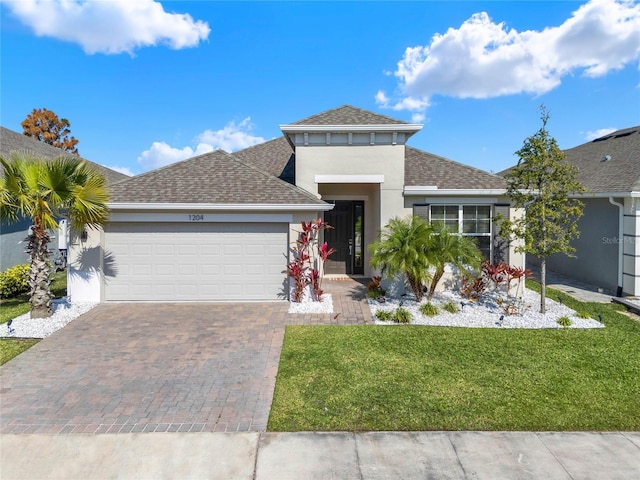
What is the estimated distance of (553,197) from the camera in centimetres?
882

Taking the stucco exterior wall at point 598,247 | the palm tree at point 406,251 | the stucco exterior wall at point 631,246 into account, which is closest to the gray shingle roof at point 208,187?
the palm tree at point 406,251

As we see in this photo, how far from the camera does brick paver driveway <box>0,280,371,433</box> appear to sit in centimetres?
456

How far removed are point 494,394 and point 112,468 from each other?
193 inches

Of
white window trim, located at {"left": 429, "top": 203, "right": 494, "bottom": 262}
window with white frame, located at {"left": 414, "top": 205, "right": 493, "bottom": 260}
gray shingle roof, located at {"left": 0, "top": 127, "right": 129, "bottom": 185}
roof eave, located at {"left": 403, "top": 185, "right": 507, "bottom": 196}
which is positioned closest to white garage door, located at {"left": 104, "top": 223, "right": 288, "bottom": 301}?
roof eave, located at {"left": 403, "top": 185, "right": 507, "bottom": 196}

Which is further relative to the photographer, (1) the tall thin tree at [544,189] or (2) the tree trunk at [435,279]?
(2) the tree trunk at [435,279]

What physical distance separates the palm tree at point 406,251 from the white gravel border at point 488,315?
0.99 meters

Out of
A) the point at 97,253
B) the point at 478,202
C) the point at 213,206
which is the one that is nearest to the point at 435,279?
the point at 478,202

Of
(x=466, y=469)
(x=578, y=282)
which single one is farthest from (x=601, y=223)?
(x=466, y=469)

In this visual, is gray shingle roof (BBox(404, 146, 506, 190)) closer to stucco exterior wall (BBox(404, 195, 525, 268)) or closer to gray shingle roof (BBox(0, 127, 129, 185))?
stucco exterior wall (BBox(404, 195, 525, 268))

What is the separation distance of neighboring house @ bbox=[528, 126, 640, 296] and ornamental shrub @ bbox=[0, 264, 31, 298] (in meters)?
17.3

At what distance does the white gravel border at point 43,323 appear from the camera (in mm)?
7652

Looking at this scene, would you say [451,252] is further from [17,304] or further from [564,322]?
[17,304]

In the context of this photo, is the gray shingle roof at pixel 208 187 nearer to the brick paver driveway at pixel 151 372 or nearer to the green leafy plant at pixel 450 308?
the brick paver driveway at pixel 151 372

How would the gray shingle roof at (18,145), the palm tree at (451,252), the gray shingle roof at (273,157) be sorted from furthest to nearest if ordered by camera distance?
the gray shingle roof at (18,145)
the gray shingle roof at (273,157)
the palm tree at (451,252)
